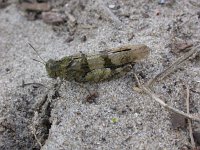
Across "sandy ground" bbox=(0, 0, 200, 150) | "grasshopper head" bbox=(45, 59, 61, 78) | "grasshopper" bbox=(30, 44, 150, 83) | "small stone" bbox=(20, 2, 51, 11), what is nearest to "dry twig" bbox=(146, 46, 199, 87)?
"sandy ground" bbox=(0, 0, 200, 150)

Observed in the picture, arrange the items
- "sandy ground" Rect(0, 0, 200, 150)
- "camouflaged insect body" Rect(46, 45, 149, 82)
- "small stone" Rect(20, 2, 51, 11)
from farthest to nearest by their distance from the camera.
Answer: "small stone" Rect(20, 2, 51, 11)
"camouflaged insect body" Rect(46, 45, 149, 82)
"sandy ground" Rect(0, 0, 200, 150)

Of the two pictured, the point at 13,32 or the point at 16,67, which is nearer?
the point at 16,67

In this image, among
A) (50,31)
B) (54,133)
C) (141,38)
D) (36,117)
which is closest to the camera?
(54,133)

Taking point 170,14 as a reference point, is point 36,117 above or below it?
below

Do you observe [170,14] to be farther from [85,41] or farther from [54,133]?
[54,133]

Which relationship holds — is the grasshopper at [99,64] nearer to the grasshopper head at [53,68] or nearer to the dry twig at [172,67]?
the grasshopper head at [53,68]

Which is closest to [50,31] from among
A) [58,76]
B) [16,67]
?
[16,67]

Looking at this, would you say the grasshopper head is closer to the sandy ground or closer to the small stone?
the sandy ground
